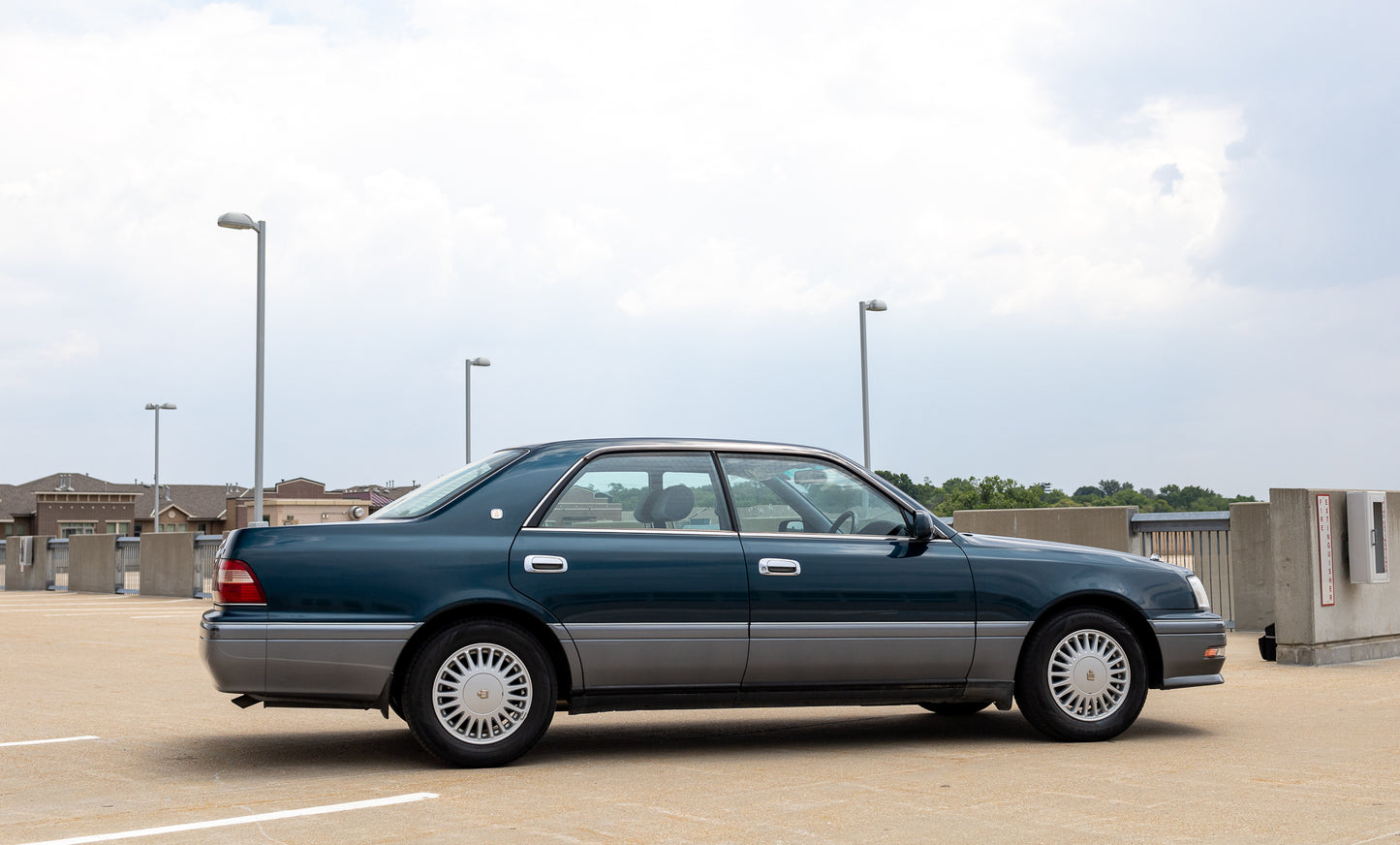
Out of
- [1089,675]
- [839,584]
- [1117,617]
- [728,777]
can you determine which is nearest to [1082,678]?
[1089,675]

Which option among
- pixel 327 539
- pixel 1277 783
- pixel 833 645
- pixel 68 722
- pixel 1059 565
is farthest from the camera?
pixel 68 722

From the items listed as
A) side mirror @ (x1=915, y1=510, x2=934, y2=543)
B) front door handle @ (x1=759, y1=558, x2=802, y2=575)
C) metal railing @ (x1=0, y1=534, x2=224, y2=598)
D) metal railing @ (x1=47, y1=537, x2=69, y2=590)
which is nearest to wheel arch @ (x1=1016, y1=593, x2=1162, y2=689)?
side mirror @ (x1=915, y1=510, x2=934, y2=543)

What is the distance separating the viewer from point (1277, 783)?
21.0 feet

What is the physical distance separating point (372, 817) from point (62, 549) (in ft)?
102

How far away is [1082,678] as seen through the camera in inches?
305

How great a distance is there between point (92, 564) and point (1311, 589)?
27.0 metres

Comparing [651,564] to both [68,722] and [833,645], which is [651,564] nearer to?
[833,645]

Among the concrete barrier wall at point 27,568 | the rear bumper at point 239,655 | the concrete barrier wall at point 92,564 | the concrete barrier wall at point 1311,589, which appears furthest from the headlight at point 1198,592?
the concrete barrier wall at point 27,568

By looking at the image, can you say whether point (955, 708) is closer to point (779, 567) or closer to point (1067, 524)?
point (779, 567)

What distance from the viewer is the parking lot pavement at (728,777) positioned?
5504mm

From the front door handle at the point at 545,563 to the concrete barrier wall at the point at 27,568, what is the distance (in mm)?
30634

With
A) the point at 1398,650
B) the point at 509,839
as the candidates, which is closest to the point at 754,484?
the point at 509,839

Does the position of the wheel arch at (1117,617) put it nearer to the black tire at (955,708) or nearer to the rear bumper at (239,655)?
the black tire at (955,708)

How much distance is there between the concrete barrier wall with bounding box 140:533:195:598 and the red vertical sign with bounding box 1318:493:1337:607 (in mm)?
21520
